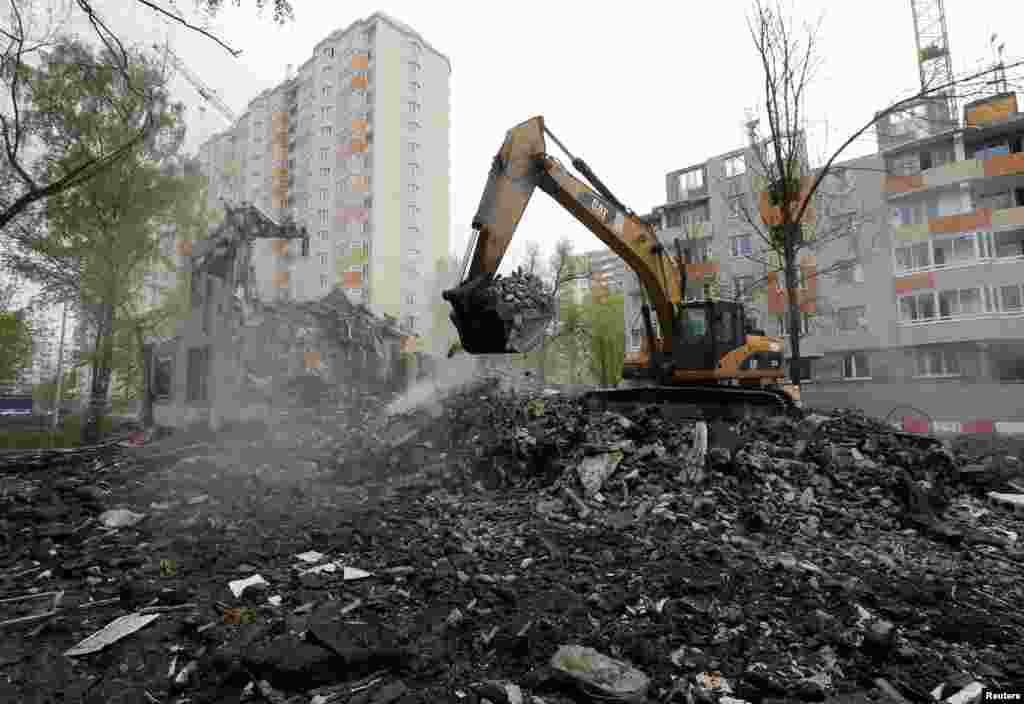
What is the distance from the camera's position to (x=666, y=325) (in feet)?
30.0

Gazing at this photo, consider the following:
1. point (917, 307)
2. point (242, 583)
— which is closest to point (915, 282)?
point (917, 307)

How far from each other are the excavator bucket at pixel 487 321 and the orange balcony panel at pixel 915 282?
83.6 feet

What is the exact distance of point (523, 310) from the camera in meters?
6.59

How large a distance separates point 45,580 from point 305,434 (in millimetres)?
6915

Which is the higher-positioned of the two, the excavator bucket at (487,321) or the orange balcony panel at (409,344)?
the orange balcony panel at (409,344)

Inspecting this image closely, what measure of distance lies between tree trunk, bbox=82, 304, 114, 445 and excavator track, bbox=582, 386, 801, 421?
45.0ft

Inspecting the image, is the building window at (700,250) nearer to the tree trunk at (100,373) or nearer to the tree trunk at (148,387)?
the tree trunk at (148,387)

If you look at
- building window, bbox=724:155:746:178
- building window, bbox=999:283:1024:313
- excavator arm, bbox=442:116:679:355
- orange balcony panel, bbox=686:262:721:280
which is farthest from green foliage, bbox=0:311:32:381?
building window, bbox=999:283:1024:313

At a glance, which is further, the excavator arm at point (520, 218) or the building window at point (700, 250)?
the building window at point (700, 250)

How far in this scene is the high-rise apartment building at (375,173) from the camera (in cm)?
3819

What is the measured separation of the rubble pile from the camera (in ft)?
9.14

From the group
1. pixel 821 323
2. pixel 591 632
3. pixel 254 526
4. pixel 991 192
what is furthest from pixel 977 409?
pixel 254 526

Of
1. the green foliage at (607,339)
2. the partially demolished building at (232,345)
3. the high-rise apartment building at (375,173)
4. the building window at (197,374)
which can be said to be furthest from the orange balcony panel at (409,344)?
the green foliage at (607,339)

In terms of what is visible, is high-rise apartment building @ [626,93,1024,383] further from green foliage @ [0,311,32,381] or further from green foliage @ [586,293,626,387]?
green foliage @ [0,311,32,381]
